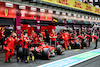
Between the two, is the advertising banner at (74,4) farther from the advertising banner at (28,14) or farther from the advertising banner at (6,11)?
the advertising banner at (6,11)

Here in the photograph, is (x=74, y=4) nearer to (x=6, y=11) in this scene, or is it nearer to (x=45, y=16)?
(x=45, y=16)

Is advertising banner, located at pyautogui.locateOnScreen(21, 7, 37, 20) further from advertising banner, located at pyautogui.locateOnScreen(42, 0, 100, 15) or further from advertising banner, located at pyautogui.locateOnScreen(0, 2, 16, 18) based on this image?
advertising banner, located at pyautogui.locateOnScreen(42, 0, 100, 15)

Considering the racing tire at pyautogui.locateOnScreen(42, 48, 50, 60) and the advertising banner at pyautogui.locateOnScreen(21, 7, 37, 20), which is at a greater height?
the advertising banner at pyautogui.locateOnScreen(21, 7, 37, 20)

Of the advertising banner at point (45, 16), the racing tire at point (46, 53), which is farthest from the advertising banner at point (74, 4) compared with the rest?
the racing tire at point (46, 53)

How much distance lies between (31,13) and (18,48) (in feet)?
28.3

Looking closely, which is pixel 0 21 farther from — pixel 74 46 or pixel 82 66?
pixel 82 66

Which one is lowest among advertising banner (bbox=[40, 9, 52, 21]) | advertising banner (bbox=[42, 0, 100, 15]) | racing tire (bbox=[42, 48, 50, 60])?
racing tire (bbox=[42, 48, 50, 60])

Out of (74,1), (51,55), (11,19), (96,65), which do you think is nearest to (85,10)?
(74,1)

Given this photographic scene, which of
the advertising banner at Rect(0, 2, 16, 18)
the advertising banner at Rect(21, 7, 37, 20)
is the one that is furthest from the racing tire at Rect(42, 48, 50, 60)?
the advertising banner at Rect(21, 7, 37, 20)

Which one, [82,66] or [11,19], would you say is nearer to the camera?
[82,66]

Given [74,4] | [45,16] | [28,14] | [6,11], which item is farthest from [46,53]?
[74,4]

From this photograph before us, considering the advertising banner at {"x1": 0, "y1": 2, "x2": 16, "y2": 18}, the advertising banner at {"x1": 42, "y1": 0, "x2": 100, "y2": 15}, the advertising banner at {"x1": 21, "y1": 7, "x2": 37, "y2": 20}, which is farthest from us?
the advertising banner at {"x1": 42, "y1": 0, "x2": 100, "y2": 15}

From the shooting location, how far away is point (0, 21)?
50.6ft

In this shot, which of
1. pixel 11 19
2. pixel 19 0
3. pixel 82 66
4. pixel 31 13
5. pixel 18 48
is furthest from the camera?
pixel 31 13
